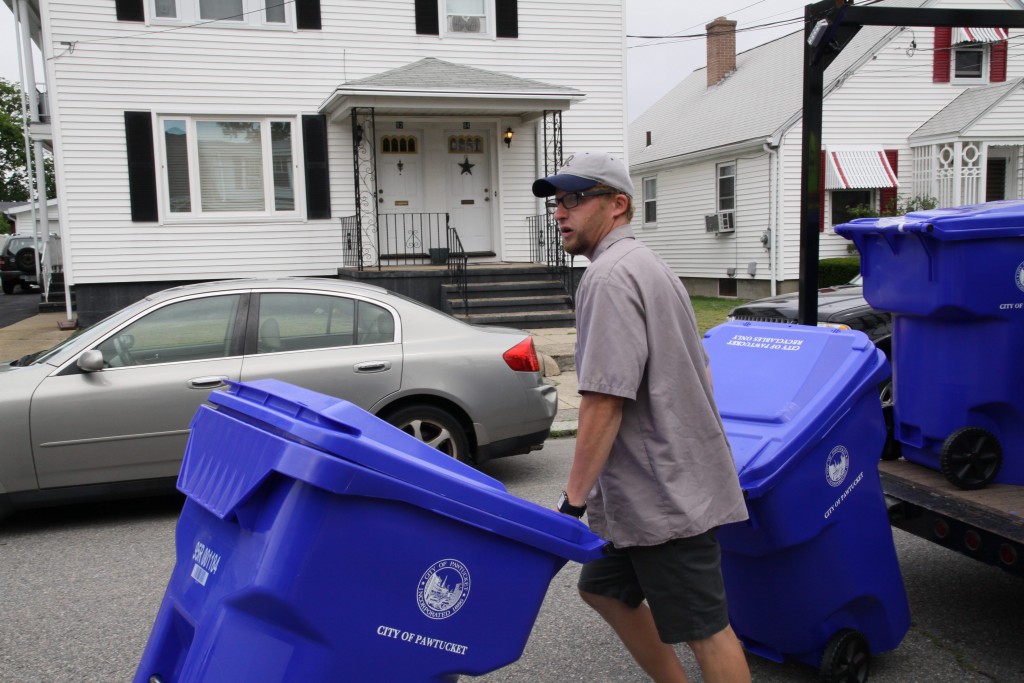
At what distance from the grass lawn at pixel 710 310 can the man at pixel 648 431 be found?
10.5m

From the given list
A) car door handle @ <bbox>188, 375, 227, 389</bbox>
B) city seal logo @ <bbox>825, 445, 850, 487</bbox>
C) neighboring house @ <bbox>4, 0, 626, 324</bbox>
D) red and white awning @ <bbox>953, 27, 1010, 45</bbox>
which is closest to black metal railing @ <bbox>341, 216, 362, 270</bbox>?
neighboring house @ <bbox>4, 0, 626, 324</bbox>

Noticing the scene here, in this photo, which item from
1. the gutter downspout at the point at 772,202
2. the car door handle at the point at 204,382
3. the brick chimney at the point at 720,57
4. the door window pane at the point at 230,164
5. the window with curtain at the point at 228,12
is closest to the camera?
the car door handle at the point at 204,382

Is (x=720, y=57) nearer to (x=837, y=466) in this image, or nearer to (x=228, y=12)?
(x=228, y=12)

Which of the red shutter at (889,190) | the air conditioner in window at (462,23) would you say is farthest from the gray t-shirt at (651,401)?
the red shutter at (889,190)

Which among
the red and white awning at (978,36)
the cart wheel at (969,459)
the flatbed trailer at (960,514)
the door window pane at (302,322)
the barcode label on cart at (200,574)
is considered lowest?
the flatbed trailer at (960,514)

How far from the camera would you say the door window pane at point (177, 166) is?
14508mm

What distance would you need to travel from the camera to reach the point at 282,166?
15031 mm

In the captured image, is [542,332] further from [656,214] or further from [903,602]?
[656,214]

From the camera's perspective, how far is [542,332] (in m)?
13.1

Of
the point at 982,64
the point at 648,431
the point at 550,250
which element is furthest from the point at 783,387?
the point at 982,64

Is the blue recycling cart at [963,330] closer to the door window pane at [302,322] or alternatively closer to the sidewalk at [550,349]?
the door window pane at [302,322]

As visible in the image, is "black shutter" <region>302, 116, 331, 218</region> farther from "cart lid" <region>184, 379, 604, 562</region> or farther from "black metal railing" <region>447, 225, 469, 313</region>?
"cart lid" <region>184, 379, 604, 562</region>

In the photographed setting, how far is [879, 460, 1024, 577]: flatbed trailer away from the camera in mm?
3266

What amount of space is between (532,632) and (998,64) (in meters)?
20.9
